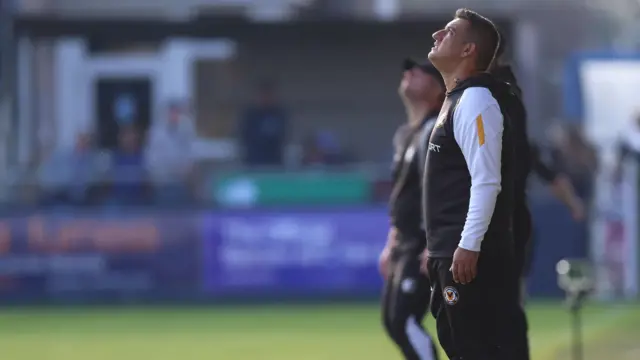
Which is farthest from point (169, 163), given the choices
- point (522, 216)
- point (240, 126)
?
point (522, 216)

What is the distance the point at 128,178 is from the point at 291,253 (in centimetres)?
248

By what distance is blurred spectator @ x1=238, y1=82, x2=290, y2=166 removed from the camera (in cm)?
1855

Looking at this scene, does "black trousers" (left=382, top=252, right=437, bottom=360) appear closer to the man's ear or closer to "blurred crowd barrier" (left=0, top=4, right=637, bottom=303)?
the man's ear

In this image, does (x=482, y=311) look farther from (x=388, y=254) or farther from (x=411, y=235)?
(x=388, y=254)

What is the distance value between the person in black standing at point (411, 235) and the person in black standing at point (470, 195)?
72.3 inches

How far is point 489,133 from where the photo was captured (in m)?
5.56

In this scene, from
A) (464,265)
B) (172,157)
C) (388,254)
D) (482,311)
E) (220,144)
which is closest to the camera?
(464,265)

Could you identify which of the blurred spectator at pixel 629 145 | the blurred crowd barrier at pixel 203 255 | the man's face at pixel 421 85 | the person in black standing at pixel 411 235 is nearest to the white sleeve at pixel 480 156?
the person in black standing at pixel 411 235

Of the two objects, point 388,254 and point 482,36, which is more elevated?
point 482,36

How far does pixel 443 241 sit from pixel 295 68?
51.2 feet

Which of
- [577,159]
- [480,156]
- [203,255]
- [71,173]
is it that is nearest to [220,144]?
[71,173]

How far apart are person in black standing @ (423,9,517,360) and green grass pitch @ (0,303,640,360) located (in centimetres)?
565

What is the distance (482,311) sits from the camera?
571 centimetres

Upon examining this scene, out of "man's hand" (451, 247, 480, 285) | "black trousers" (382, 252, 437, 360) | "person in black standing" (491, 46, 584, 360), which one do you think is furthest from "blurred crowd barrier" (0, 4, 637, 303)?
"man's hand" (451, 247, 480, 285)
